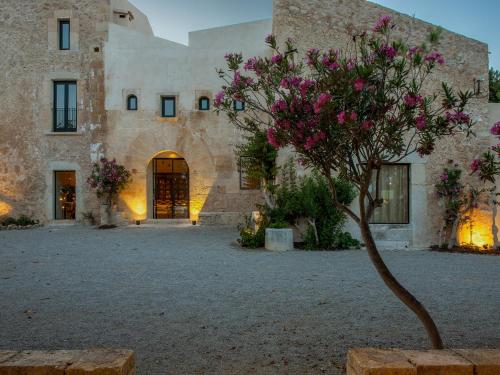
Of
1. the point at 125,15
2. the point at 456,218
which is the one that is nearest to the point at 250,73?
the point at 125,15

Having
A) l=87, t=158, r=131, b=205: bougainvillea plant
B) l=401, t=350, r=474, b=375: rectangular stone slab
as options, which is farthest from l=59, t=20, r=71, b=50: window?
l=401, t=350, r=474, b=375: rectangular stone slab

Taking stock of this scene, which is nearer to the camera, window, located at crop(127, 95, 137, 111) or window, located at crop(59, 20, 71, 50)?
window, located at crop(127, 95, 137, 111)

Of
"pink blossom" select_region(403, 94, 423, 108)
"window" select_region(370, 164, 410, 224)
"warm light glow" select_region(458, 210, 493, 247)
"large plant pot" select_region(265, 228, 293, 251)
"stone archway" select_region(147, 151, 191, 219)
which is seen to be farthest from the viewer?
"stone archway" select_region(147, 151, 191, 219)

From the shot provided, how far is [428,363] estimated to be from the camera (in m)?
2.10

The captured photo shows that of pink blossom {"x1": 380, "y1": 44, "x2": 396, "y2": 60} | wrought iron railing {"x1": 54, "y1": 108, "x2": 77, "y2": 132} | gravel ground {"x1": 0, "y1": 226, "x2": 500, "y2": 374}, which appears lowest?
gravel ground {"x1": 0, "y1": 226, "x2": 500, "y2": 374}

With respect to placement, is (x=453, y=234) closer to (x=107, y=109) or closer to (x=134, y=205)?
(x=134, y=205)

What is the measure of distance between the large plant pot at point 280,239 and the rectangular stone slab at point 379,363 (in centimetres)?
669

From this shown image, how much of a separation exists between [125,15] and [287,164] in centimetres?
1065

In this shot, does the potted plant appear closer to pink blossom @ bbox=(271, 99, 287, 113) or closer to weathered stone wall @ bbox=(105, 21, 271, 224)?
weathered stone wall @ bbox=(105, 21, 271, 224)

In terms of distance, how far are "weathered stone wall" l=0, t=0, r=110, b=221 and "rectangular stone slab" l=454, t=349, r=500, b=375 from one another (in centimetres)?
1442

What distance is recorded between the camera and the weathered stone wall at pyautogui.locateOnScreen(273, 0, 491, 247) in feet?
32.6

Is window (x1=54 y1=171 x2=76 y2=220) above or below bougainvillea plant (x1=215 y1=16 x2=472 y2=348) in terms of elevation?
below

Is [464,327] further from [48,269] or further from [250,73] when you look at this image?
[250,73]

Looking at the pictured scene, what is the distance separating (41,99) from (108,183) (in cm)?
416
